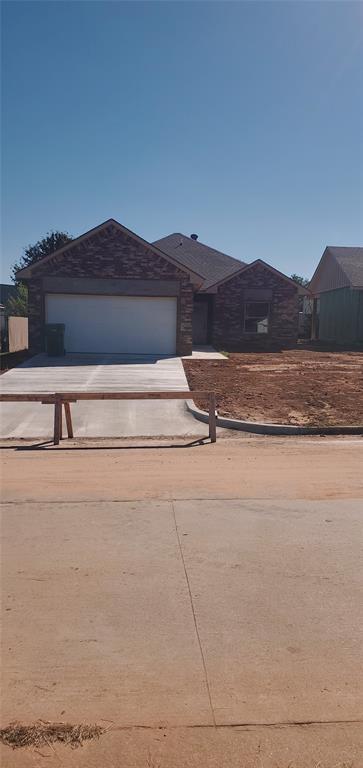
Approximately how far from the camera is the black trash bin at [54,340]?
20422 mm

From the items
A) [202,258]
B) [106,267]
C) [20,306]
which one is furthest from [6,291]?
[106,267]

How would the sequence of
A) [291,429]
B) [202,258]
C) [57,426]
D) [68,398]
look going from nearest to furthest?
[57,426] → [68,398] → [291,429] → [202,258]

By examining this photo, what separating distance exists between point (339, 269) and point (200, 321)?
9.58m

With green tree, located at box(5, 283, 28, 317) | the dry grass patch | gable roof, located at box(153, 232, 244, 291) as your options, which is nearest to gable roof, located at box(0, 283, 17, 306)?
green tree, located at box(5, 283, 28, 317)

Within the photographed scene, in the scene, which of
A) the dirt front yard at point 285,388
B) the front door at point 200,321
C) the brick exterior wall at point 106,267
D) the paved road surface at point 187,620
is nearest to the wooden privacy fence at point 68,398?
the dirt front yard at point 285,388

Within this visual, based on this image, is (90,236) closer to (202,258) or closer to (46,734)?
(202,258)

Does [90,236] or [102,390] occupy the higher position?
[90,236]

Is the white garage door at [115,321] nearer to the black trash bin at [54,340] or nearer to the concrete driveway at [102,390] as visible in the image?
the concrete driveway at [102,390]

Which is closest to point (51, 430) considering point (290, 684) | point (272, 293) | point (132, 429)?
point (132, 429)

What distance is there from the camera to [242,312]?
1110 inches

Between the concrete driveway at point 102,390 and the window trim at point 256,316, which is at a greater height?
the window trim at point 256,316

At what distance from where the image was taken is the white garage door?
21562 mm

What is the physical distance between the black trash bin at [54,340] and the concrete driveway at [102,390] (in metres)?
0.39

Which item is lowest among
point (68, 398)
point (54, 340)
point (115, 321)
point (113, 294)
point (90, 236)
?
point (68, 398)
